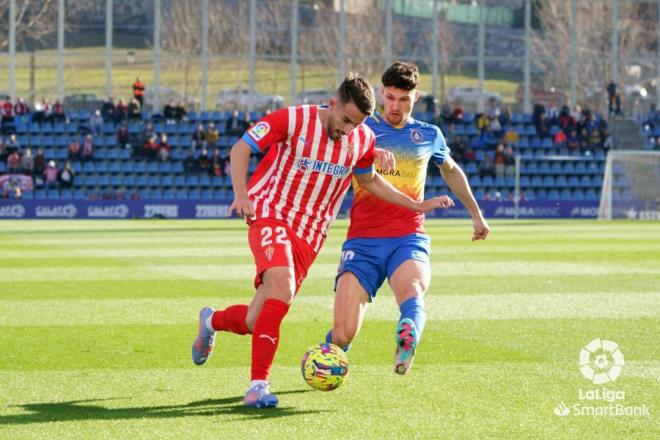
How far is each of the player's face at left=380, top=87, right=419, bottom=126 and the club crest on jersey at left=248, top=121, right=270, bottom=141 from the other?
85 cm

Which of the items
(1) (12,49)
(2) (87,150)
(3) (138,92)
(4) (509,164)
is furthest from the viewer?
(1) (12,49)

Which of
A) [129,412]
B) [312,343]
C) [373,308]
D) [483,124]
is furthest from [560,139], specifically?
[129,412]

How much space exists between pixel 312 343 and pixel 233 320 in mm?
2157

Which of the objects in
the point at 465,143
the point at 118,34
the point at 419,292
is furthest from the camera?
the point at 118,34

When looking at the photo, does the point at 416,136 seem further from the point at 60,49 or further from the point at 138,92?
the point at 60,49

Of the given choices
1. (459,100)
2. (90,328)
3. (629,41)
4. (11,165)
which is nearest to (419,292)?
(90,328)

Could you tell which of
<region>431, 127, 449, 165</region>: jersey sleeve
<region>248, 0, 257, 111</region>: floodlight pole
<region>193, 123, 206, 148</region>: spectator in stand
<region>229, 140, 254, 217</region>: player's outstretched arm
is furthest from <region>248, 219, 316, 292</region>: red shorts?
<region>248, 0, 257, 111</region>: floodlight pole

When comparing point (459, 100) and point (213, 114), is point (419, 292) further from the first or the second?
point (459, 100)

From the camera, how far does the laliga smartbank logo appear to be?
6316 mm

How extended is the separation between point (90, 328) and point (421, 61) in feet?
129

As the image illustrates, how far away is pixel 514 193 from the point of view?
→ 41.4m

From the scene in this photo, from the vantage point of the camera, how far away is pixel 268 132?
702 cm

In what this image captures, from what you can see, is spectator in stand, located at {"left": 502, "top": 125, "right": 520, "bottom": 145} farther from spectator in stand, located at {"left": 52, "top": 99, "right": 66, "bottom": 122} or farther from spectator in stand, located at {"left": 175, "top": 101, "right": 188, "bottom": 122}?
spectator in stand, located at {"left": 52, "top": 99, "right": 66, "bottom": 122}

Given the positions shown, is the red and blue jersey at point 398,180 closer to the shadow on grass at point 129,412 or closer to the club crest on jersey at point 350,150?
the club crest on jersey at point 350,150
